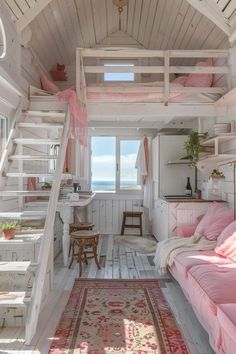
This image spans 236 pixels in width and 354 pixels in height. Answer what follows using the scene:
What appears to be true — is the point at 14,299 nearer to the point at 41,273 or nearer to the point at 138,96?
the point at 41,273

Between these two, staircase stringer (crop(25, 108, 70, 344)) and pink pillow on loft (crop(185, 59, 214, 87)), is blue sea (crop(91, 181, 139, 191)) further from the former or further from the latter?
staircase stringer (crop(25, 108, 70, 344))

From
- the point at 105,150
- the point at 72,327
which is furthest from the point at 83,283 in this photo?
the point at 105,150

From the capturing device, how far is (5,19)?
3273mm

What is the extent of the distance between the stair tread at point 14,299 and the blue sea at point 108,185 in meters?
4.91

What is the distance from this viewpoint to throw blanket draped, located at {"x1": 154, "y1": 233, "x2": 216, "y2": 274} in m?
3.61

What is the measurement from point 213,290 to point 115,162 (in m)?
5.19

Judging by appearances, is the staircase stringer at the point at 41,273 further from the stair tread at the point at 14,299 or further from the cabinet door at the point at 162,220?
the cabinet door at the point at 162,220

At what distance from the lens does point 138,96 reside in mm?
4422

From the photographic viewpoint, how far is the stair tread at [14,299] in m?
2.39

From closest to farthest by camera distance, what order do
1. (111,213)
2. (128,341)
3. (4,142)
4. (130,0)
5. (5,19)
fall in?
(128,341), (5,19), (4,142), (130,0), (111,213)

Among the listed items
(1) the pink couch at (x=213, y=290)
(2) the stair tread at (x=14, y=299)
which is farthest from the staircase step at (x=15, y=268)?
(1) the pink couch at (x=213, y=290)

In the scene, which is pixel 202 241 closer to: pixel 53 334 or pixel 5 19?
pixel 53 334

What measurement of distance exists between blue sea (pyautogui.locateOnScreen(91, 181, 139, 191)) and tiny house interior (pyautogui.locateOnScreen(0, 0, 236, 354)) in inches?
1.7

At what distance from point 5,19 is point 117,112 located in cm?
173
